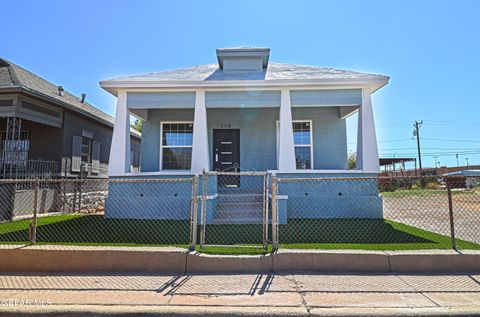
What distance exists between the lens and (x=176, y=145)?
1155cm

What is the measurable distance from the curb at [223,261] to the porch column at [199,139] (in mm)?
4612

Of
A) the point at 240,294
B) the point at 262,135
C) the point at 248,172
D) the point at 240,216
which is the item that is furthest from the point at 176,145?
the point at 240,294

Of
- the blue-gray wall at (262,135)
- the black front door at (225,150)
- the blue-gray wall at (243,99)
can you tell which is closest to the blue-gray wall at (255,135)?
the blue-gray wall at (262,135)

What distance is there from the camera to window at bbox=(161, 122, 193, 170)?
11.4m

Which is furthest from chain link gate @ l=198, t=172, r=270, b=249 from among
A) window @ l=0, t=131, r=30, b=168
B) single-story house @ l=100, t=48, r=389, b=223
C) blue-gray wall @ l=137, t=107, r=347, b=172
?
window @ l=0, t=131, r=30, b=168

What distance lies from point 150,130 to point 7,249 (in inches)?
280

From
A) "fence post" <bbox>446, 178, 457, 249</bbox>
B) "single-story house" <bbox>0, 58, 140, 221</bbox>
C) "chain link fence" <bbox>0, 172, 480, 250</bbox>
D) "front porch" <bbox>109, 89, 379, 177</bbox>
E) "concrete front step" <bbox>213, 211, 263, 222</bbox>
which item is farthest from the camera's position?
"front porch" <bbox>109, 89, 379, 177</bbox>

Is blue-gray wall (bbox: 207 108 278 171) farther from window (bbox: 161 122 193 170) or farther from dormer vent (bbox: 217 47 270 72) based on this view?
dormer vent (bbox: 217 47 270 72)

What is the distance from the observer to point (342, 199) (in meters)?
9.44

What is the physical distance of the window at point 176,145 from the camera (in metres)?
11.4

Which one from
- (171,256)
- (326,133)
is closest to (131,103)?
(171,256)

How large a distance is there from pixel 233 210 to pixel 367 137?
494cm

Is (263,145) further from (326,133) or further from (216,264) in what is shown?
(216,264)

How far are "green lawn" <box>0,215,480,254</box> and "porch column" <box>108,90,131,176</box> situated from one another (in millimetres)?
1727
